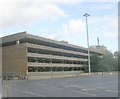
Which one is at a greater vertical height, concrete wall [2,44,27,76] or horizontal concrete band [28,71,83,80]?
concrete wall [2,44,27,76]

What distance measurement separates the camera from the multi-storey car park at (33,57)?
7700 cm

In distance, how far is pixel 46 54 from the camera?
87.4m

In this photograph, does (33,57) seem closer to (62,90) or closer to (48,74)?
(48,74)

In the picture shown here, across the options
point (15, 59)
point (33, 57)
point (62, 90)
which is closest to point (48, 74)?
point (33, 57)

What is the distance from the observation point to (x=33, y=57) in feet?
261

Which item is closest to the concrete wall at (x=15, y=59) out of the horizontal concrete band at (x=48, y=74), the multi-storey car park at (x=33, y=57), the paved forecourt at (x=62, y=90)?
the multi-storey car park at (x=33, y=57)

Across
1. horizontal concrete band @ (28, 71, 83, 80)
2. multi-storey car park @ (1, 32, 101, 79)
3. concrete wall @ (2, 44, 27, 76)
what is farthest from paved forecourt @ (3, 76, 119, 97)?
concrete wall @ (2, 44, 27, 76)

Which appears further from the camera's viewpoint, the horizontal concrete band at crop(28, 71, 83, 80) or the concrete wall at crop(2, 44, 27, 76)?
the concrete wall at crop(2, 44, 27, 76)

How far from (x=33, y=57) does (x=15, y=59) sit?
188 inches

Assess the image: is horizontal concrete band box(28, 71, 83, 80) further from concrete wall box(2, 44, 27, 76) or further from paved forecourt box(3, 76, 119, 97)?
paved forecourt box(3, 76, 119, 97)

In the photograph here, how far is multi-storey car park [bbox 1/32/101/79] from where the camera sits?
253 ft

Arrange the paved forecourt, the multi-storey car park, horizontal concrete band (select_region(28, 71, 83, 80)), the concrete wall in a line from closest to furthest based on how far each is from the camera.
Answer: the paved forecourt < horizontal concrete band (select_region(28, 71, 83, 80)) < the concrete wall < the multi-storey car park

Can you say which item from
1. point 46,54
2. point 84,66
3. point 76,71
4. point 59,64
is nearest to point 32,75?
point 46,54

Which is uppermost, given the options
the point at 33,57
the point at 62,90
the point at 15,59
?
the point at 33,57
